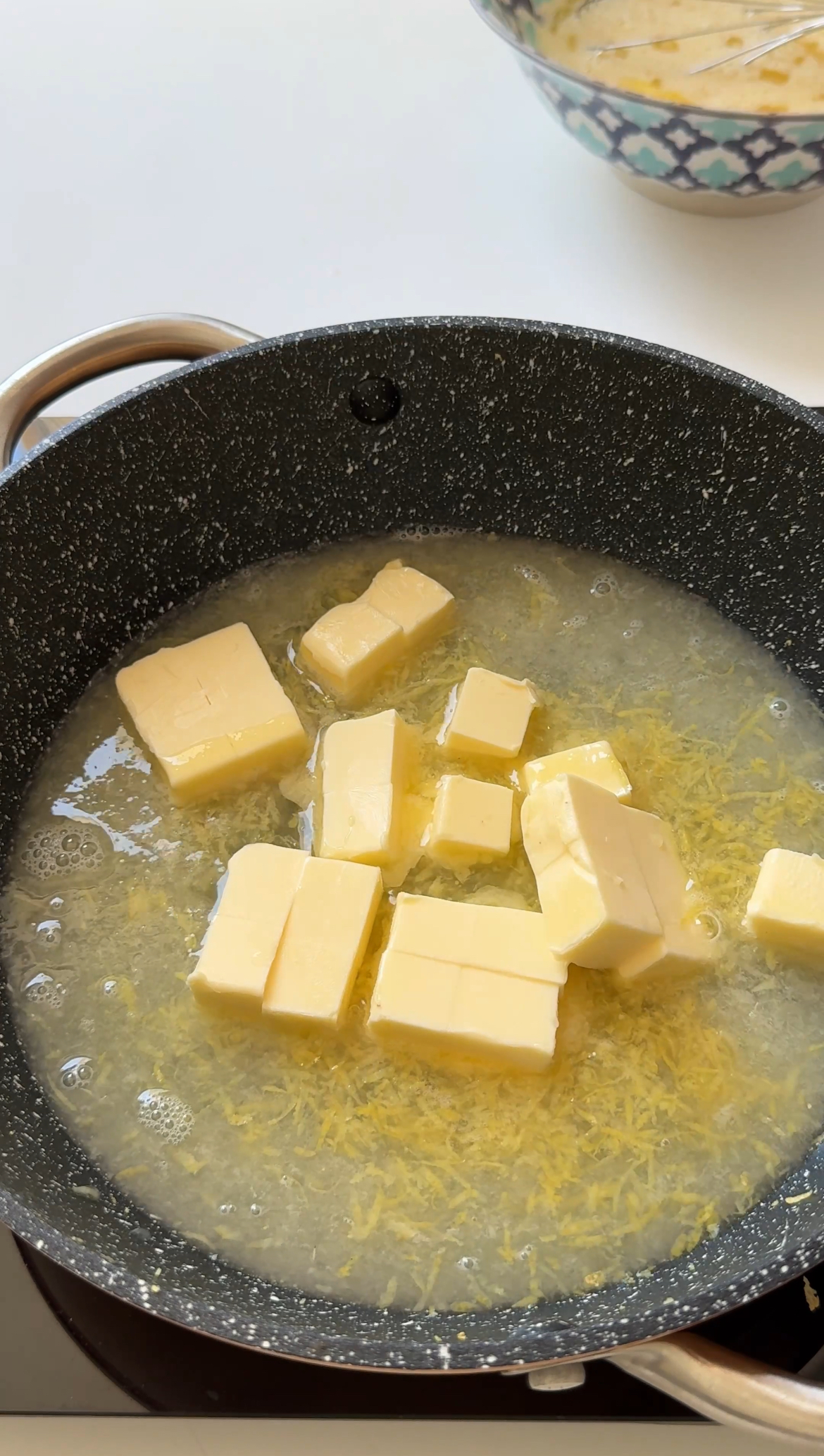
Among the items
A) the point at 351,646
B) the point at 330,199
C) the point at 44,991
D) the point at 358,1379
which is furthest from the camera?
the point at 330,199

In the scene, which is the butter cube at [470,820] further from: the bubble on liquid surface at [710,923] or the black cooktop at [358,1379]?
the black cooktop at [358,1379]

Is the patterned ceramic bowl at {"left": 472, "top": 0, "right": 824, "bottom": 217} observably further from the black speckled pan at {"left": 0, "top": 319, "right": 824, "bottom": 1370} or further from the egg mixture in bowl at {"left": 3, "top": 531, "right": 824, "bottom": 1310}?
the egg mixture in bowl at {"left": 3, "top": 531, "right": 824, "bottom": 1310}

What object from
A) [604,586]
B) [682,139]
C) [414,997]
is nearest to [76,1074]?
[414,997]

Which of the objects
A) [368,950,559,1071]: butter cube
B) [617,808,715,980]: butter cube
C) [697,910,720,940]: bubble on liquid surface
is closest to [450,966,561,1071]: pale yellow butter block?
[368,950,559,1071]: butter cube

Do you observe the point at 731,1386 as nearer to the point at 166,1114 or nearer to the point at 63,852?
the point at 166,1114

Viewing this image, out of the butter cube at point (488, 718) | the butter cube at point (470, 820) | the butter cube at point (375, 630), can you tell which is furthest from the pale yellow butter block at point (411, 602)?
the butter cube at point (470, 820)

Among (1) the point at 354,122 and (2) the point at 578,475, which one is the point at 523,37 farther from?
(2) the point at 578,475
